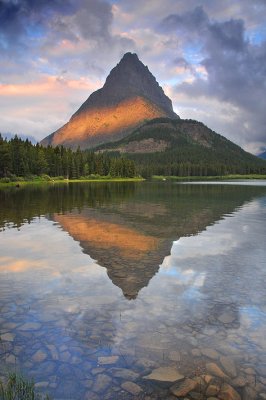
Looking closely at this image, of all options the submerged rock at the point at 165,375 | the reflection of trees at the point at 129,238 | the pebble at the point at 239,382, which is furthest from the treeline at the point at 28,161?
the pebble at the point at 239,382

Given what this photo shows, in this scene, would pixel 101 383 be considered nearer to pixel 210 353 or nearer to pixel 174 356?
pixel 174 356

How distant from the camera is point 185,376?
9.05 meters

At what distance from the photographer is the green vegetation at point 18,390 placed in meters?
7.97

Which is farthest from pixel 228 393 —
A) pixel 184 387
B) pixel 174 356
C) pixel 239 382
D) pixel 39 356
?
pixel 39 356

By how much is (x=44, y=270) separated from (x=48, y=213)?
2721 centimetres

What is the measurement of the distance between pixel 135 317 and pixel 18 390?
5386mm

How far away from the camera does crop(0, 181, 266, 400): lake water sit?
890 cm

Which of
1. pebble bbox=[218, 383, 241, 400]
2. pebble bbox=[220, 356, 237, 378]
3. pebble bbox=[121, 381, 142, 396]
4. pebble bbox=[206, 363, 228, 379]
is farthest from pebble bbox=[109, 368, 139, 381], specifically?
pebble bbox=[220, 356, 237, 378]

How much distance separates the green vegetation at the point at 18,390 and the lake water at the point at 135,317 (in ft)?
1.09

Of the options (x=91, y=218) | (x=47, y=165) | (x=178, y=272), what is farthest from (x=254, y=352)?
(x=47, y=165)

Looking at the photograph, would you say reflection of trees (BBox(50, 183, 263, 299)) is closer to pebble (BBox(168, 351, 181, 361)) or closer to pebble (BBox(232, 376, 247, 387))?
pebble (BBox(168, 351, 181, 361))

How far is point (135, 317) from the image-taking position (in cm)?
1276

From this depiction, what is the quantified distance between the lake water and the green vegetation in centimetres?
33

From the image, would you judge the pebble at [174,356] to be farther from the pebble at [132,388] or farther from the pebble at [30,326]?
the pebble at [30,326]
